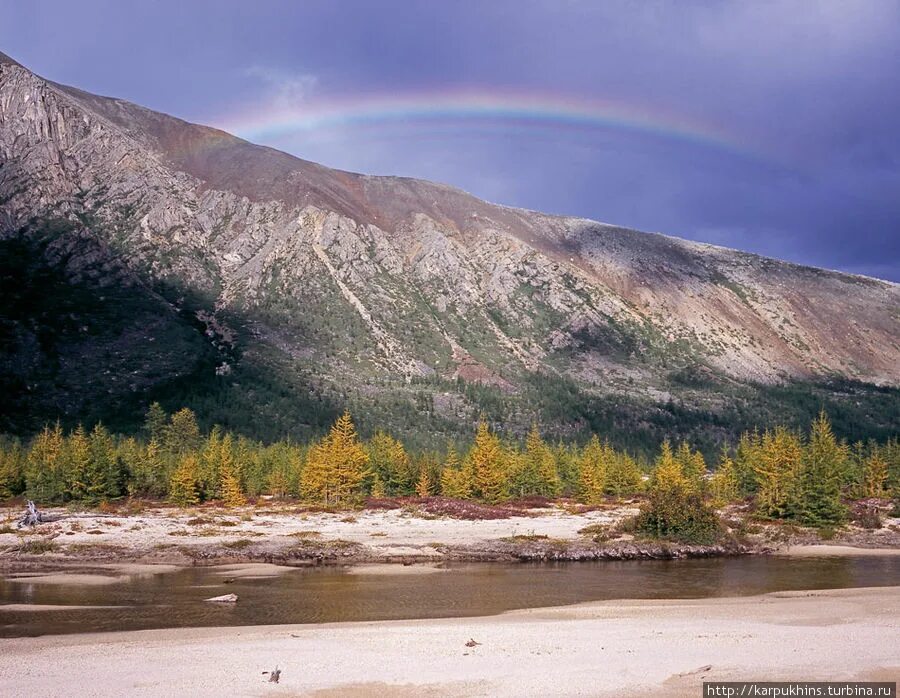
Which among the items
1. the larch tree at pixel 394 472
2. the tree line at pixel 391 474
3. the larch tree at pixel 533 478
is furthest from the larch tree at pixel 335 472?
the larch tree at pixel 533 478

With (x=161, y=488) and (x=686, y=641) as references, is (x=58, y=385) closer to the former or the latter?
(x=161, y=488)

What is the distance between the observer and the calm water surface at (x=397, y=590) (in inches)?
1161

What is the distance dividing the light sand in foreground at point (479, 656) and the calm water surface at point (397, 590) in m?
2.94

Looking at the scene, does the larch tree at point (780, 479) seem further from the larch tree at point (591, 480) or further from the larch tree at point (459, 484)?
the larch tree at point (459, 484)

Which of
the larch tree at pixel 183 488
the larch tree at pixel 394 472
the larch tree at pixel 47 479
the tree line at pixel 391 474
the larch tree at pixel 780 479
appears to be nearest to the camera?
the larch tree at pixel 780 479

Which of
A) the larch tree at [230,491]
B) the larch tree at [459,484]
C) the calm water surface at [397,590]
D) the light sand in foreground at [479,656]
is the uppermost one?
the light sand in foreground at [479,656]

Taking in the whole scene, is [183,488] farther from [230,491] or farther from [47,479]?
[47,479]

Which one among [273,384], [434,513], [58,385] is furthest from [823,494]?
[58,385]

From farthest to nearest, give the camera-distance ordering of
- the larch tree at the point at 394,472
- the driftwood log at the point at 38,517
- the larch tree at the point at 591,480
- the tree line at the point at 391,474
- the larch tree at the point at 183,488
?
1. the larch tree at the point at 394,472
2. the larch tree at the point at 591,480
3. the larch tree at the point at 183,488
4. the tree line at the point at 391,474
5. the driftwood log at the point at 38,517

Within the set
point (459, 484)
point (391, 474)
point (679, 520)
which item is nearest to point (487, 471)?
point (459, 484)

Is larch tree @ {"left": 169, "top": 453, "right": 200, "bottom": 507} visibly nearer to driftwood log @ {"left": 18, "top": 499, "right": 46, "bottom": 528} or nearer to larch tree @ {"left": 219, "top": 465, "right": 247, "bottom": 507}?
larch tree @ {"left": 219, "top": 465, "right": 247, "bottom": 507}

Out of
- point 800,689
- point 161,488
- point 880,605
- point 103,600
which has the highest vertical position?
point 800,689

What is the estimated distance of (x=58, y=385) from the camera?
177 metres

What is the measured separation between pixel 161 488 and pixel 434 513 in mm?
41744
